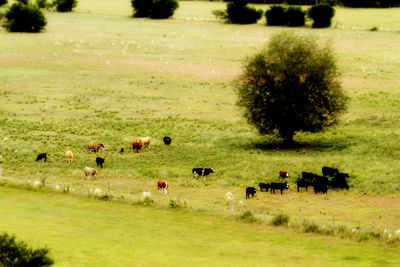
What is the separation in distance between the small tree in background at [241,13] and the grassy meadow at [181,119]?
14664 mm

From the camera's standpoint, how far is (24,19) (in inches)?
5561

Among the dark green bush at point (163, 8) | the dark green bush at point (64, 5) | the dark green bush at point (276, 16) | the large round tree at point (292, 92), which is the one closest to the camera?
the large round tree at point (292, 92)

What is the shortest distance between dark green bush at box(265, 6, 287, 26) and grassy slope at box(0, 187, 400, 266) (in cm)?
11616

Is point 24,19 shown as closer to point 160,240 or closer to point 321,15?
point 321,15

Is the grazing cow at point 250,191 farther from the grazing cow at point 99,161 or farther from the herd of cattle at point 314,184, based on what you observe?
the grazing cow at point 99,161

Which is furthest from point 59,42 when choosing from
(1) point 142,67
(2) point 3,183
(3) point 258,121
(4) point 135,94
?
(2) point 3,183

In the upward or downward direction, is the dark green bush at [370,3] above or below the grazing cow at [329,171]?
above

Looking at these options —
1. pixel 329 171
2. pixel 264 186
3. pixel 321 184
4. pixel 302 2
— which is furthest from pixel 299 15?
pixel 264 186

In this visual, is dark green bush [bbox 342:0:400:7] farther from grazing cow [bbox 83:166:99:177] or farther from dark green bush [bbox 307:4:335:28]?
grazing cow [bbox 83:166:99:177]

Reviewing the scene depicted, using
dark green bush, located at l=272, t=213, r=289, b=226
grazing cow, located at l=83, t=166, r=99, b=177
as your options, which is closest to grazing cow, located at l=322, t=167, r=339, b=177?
dark green bush, located at l=272, t=213, r=289, b=226

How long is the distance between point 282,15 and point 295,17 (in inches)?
128

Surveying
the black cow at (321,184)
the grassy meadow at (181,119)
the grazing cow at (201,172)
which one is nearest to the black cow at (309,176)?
the black cow at (321,184)

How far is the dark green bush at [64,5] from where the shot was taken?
583 ft

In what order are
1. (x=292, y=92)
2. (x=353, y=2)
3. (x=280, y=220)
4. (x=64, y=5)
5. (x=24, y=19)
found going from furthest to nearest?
(x=353, y=2) < (x=64, y=5) < (x=24, y=19) < (x=292, y=92) < (x=280, y=220)
